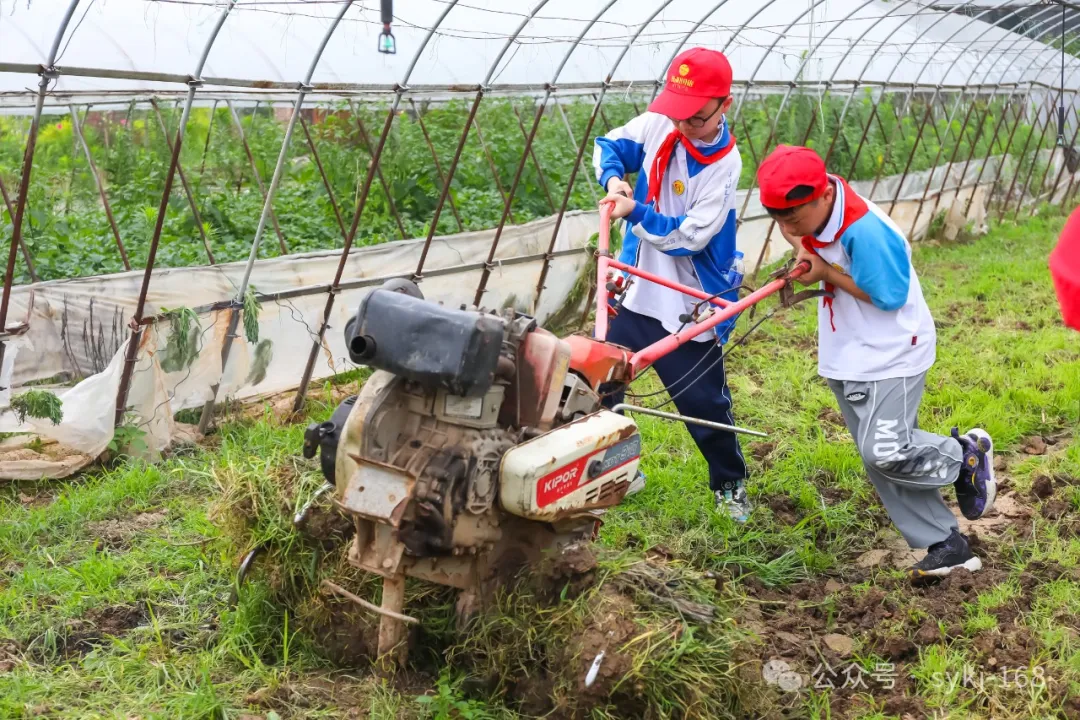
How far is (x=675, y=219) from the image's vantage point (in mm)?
4168

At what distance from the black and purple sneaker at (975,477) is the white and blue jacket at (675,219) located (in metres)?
0.99

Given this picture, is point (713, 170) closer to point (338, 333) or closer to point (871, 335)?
point (871, 335)

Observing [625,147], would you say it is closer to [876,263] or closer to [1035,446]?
[876,263]

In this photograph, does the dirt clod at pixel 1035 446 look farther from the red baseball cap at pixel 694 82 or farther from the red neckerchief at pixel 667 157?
the red baseball cap at pixel 694 82

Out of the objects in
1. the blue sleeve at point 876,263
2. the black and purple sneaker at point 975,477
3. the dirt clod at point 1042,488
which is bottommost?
the dirt clod at point 1042,488

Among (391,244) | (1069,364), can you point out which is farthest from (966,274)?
(391,244)

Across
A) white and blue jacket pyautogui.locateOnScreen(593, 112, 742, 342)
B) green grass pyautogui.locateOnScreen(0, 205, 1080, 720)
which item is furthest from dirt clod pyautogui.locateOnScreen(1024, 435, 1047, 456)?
white and blue jacket pyautogui.locateOnScreen(593, 112, 742, 342)

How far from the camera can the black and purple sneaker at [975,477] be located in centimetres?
413

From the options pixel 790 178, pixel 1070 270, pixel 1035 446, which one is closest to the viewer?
pixel 1070 270

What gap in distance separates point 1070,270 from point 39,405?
4262mm

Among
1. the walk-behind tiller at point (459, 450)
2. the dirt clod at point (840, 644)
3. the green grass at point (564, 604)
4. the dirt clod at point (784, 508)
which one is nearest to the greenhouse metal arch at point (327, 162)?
the green grass at point (564, 604)

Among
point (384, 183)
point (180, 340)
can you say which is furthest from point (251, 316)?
point (384, 183)

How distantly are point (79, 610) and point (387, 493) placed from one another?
1.51m

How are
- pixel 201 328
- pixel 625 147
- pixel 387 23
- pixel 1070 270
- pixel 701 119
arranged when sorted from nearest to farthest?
Answer: pixel 1070 270
pixel 701 119
pixel 625 147
pixel 387 23
pixel 201 328
